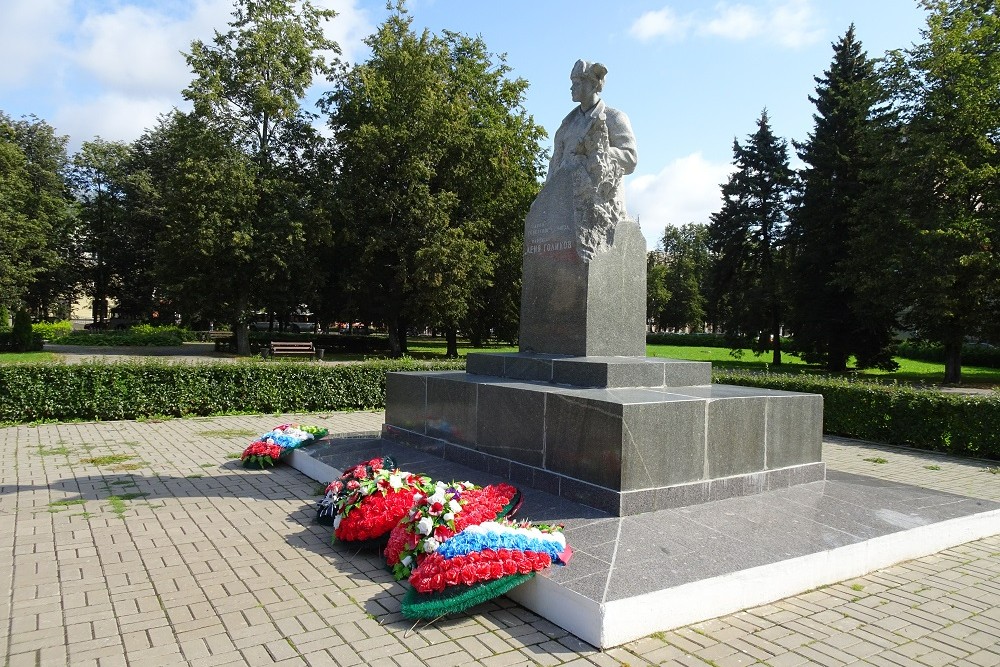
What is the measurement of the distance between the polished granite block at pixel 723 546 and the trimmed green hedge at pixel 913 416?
5.20 m

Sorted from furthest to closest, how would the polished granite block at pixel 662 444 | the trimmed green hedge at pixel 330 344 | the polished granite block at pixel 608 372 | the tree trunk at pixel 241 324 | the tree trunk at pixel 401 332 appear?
the trimmed green hedge at pixel 330 344
the tree trunk at pixel 401 332
the tree trunk at pixel 241 324
the polished granite block at pixel 608 372
the polished granite block at pixel 662 444

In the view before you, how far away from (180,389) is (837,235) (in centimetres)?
2555

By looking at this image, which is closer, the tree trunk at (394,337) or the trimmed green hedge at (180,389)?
the trimmed green hedge at (180,389)

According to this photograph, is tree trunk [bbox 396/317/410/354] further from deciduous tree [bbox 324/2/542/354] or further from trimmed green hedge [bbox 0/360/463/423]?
trimmed green hedge [bbox 0/360/463/423]

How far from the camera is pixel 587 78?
26.7 ft

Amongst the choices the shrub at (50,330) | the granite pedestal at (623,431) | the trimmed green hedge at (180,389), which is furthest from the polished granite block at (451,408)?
the shrub at (50,330)

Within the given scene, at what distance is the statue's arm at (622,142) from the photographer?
7977 millimetres

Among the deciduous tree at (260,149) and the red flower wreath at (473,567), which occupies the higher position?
the deciduous tree at (260,149)

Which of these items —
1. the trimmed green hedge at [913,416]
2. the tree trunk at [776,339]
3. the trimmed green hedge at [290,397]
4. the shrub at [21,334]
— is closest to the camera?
the trimmed green hedge at [913,416]

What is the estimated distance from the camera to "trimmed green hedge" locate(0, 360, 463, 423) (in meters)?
11.6

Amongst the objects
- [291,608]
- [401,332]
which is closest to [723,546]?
[291,608]

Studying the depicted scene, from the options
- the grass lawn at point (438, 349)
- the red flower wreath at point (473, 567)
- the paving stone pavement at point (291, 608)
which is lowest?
the paving stone pavement at point (291, 608)

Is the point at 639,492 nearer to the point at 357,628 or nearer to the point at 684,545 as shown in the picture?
the point at 684,545

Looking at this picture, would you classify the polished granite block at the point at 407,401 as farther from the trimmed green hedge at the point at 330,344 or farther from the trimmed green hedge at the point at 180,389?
the trimmed green hedge at the point at 330,344
